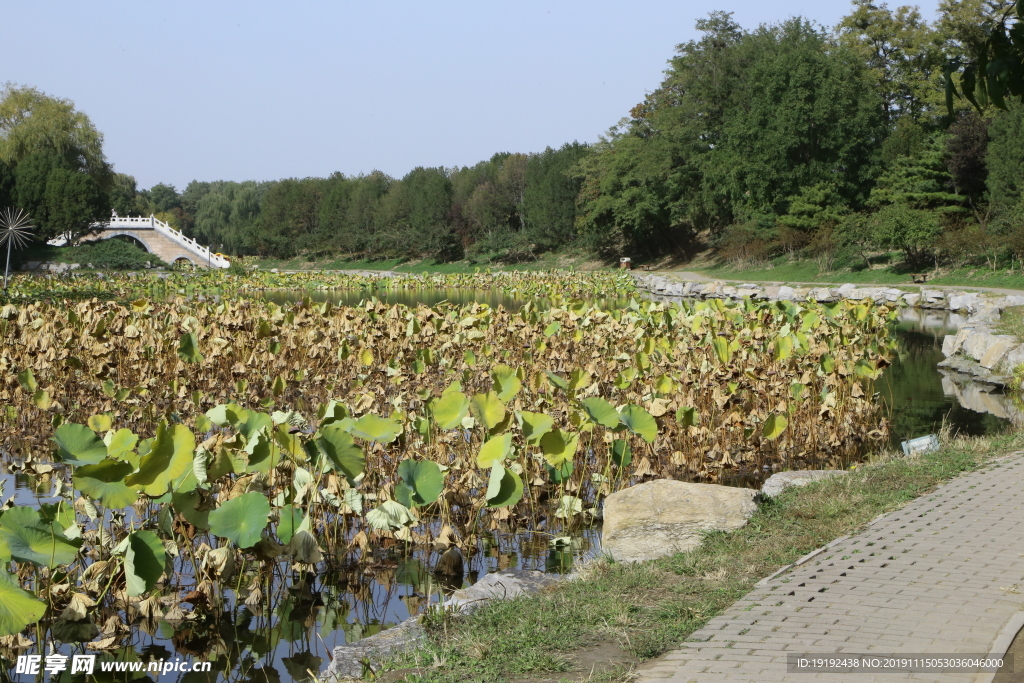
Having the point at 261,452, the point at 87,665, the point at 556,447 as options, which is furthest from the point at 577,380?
the point at 87,665

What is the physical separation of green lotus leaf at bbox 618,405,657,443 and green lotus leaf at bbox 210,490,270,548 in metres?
2.82

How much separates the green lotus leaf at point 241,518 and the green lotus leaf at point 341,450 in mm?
588

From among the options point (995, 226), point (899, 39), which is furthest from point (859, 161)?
point (995, 226)

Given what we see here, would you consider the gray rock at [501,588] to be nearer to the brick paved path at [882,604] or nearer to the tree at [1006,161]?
the brick paved path at [882,604]

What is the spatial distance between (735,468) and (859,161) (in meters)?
34.1

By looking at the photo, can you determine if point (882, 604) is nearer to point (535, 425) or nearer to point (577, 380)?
point (535, 425)

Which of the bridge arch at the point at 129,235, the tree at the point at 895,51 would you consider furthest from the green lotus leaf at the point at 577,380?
the bridge arch at the point at 129,235

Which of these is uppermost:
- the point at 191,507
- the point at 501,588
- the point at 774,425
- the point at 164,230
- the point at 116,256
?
the point at 164,230

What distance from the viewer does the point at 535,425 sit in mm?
6125

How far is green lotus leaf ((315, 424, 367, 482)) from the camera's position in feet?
16.1

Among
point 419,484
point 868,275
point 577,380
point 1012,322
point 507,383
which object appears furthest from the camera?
point 868,275

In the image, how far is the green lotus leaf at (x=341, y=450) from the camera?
4895 millimetres

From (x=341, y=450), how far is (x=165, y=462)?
85cm

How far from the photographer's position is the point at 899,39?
42.2m
